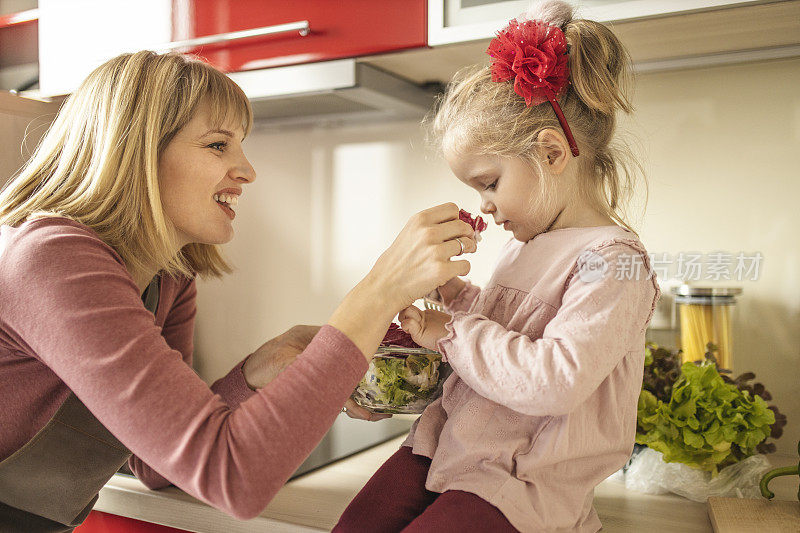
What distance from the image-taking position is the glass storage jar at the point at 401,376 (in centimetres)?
92

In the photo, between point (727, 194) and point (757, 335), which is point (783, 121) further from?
point (757, 335)

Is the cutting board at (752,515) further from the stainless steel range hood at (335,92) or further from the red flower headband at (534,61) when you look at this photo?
the stainless steel range hood at (335,92)

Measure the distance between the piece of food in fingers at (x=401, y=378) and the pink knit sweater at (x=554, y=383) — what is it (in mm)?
51

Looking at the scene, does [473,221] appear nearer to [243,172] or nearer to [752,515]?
[243,172]

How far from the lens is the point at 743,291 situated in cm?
126

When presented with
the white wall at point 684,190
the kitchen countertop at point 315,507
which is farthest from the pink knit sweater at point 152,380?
the white wall at point 684,190

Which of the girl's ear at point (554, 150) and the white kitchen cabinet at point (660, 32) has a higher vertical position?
the white kitchen cabinet at point (660, 32)

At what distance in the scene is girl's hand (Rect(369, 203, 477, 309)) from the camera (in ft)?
2.70

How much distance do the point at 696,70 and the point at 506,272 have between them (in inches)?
23.5

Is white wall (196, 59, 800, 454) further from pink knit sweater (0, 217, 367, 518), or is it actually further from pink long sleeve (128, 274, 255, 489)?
pink knit sweater (0, 217, 367, 518)

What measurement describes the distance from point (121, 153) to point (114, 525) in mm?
610

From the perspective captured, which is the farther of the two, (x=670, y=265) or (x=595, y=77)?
(x=670, y=265)

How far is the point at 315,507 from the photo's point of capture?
39.4 inches

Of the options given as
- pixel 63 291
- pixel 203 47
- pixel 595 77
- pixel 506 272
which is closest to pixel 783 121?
pixel 595 77
